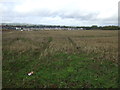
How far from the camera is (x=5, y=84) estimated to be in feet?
19.0

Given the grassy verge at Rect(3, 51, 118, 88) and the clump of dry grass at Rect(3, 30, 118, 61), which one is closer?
the grassy verge at Rect(3, 51, 118, 88)

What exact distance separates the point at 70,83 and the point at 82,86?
1.69 feet

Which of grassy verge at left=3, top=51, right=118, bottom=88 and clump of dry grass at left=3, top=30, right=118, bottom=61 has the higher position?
clump of dry grass at left=3, top=30, right=118, bottom=61

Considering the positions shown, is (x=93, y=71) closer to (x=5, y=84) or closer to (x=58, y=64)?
(x=58, y=64)

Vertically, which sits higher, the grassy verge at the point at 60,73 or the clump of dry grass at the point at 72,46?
the clump of dry grass at the point at 72,46

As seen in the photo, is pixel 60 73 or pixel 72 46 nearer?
pixel 60 73

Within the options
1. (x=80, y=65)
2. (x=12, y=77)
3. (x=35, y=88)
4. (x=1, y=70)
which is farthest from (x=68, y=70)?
(x=1, y=70)

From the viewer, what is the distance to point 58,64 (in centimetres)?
808

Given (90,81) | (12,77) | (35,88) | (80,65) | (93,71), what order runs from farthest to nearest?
(80,65), (93,71), (12,77), (90,81), (35,88)

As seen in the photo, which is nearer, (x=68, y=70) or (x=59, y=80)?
(x=59, y=80)

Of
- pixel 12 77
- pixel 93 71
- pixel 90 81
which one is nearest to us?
pixel 90 81

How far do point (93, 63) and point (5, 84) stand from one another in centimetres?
497

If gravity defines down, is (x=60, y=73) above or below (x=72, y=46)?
below

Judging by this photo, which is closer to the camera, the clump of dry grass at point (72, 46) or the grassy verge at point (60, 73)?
the grassy verge at point (60, 73)
